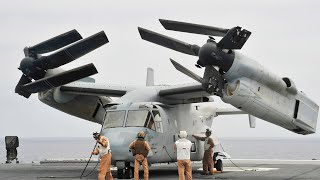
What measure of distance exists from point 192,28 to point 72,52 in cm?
551

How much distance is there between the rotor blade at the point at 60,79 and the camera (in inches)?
869

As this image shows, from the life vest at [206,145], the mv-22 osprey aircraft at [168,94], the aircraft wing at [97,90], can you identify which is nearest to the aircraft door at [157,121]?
the mv-22 osprey aircraft at [168,94]

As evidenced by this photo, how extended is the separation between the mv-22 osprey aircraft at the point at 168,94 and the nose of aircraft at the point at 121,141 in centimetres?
3

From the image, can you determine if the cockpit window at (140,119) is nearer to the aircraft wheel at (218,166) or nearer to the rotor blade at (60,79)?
the rotor blade at (60,79)

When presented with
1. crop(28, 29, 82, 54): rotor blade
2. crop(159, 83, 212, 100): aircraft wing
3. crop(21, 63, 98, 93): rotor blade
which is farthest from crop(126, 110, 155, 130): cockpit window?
crop(28, 29, 82, 54): rotor blade

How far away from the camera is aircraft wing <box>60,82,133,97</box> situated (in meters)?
A: 25.5

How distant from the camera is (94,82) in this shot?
27.0 metres

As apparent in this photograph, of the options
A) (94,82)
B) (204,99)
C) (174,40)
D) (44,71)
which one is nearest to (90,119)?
(94,82)

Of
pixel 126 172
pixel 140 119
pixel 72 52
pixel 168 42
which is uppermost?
pixel 72 52

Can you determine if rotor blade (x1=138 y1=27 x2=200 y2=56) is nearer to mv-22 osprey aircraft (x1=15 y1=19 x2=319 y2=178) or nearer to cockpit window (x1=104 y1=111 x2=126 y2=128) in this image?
mv-22 osprey aircraft (x1=15 y1=19 x2=319 y2=178)

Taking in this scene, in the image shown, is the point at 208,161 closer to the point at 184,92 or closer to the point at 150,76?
the point at 184,92

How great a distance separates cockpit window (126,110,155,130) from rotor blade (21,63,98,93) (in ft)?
7.11

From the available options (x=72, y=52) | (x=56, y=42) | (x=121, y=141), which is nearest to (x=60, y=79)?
(x=72, y=52)

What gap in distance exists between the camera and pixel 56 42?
24.5 meters
